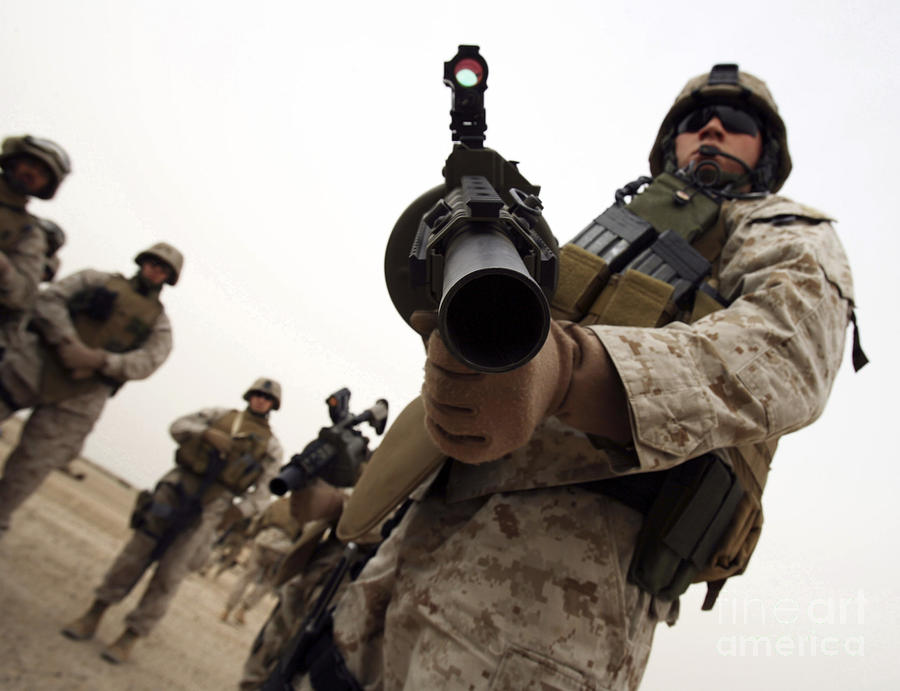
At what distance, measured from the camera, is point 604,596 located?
4.06 ft

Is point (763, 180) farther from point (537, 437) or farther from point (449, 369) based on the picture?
point (449, 369)

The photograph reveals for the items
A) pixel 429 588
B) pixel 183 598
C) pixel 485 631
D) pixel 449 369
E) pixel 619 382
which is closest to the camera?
pixel 449 369

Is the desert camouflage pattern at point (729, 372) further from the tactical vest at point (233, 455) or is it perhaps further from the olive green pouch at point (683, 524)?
the tactical vest at point (233, 455)

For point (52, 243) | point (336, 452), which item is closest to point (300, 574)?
point (336, 452)

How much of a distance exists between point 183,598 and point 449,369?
9.96m

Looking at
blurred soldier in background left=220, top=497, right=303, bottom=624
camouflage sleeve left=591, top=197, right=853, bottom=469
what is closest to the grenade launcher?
camouflage sleeve left=591, top=197, right=853, bottom=469

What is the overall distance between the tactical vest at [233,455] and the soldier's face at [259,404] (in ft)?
0.40

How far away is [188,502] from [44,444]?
1.36 m

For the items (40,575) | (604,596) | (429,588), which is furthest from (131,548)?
(604,596)

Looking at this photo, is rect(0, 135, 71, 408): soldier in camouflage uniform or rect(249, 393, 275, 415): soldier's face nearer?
rect(0, 135, 71, 408): soldier in camouflage uniform

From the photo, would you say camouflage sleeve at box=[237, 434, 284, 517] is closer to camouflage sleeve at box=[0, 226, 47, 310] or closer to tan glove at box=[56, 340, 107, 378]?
tan glove at box=[56, 340, 107, 378]

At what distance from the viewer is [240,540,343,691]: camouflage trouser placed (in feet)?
10.3

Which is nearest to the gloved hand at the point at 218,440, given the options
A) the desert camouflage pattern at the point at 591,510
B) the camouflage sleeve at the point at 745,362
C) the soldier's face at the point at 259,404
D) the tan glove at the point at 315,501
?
the soldier's face at the point at 259,404

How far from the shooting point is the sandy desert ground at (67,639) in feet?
12.1
